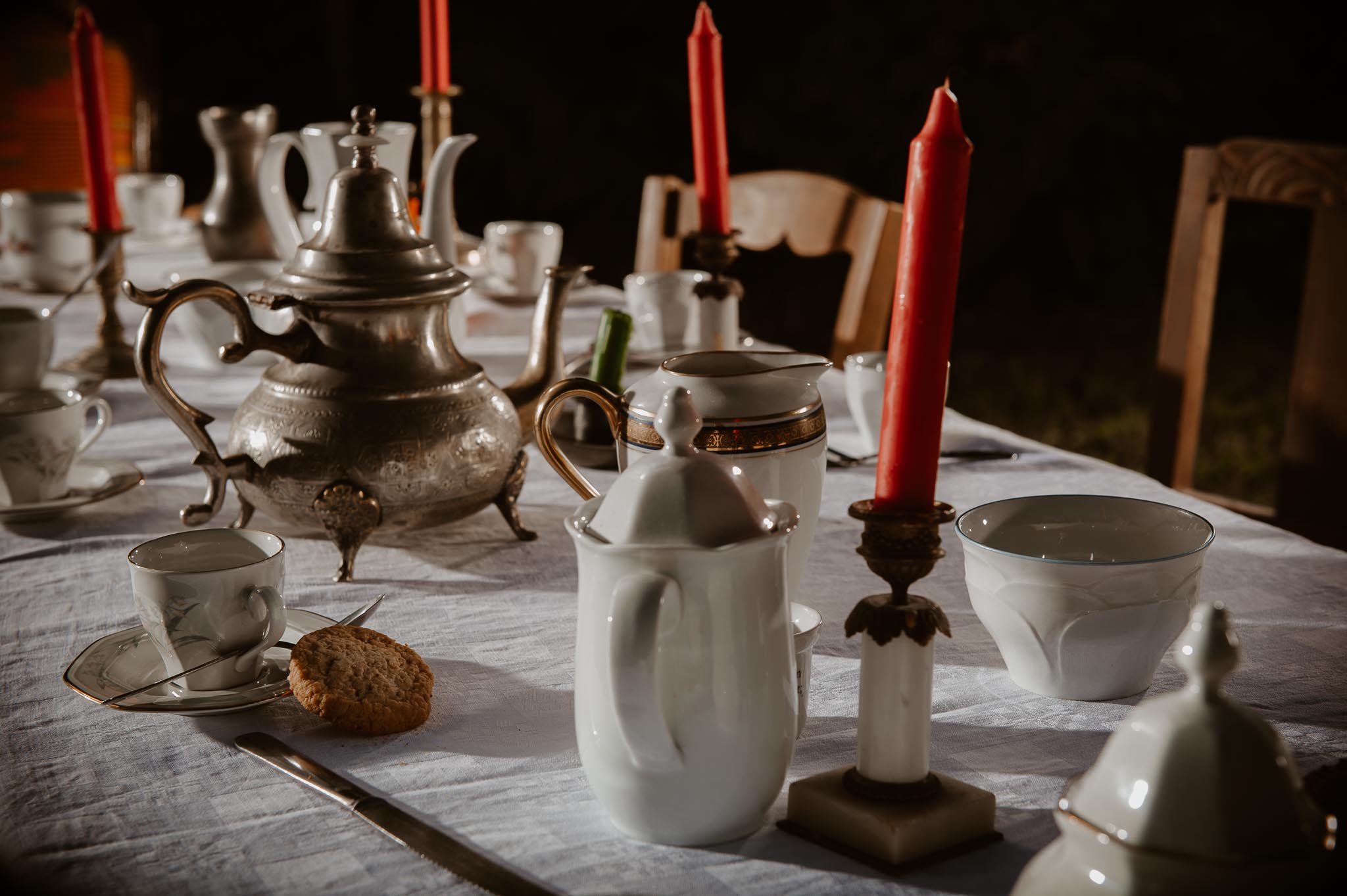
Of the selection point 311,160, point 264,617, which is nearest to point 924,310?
point 264,617

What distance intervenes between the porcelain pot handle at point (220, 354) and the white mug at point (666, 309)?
487 mm

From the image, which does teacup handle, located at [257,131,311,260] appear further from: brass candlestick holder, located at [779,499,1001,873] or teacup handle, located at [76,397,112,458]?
brass candlestick holder, located at [779,499,1001,873]

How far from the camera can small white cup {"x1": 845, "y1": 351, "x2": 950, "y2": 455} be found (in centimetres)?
91

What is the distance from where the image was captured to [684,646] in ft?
1.39

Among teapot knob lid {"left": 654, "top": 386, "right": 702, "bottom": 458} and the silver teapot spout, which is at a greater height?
teapot knob lid {"left": 654, "top": 386, "right": 702, "bottom": 458}

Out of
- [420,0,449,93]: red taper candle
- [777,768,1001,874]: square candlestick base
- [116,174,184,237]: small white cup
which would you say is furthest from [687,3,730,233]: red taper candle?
[116,174,184,237]: small white cup

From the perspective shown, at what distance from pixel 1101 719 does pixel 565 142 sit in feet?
9.36

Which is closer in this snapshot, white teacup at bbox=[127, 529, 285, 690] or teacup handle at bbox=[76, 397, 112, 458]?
white teacup at bbox=[127, 529, 285, 690]

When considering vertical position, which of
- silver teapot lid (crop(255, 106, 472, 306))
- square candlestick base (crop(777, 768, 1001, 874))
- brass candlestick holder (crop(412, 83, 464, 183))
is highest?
brass candlestick holder (crop(412, 83, 464, 183))

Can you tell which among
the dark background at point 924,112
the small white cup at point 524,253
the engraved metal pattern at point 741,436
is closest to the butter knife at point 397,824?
the engraved metal pattern at point 741,436

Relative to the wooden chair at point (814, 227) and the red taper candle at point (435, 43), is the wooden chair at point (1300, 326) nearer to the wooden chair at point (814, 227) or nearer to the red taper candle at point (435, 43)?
the wooden chair at point (814, 227)

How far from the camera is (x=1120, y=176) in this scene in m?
3.21

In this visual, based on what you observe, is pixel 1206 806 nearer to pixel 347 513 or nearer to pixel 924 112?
pixel 347 513

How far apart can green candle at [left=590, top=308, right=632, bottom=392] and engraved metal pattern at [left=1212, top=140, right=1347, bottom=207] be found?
2.12ft
